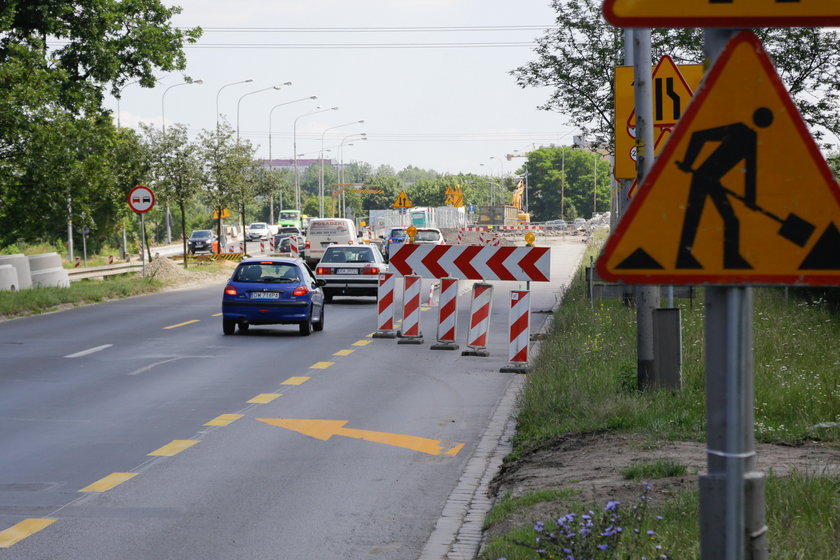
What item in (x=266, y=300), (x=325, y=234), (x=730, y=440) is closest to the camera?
(x=730, y=440)

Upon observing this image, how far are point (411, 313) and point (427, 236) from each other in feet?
91.4

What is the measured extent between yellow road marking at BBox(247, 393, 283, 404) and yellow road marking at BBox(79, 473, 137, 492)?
4.41m

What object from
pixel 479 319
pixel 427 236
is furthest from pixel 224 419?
pixel 427 236

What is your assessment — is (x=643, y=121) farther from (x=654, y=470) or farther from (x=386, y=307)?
(x=386, y=307)

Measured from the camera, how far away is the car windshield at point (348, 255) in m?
33.2

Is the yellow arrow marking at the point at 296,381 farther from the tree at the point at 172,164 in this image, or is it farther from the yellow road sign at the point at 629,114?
the tree at the point at 172,164

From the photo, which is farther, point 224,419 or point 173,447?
point 224,419

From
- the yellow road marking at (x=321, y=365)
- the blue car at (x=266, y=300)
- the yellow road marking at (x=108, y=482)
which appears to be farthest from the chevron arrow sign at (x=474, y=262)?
the yellow road marking at (x=108, y=482)

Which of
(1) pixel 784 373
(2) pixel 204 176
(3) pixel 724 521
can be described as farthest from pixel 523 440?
(2) pixel 204 176

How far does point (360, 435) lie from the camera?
12.2 m

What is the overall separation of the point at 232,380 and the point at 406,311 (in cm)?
586

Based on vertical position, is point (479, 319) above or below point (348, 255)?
below

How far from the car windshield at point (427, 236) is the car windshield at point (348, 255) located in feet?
52.5

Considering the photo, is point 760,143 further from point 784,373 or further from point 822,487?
point 784,373
